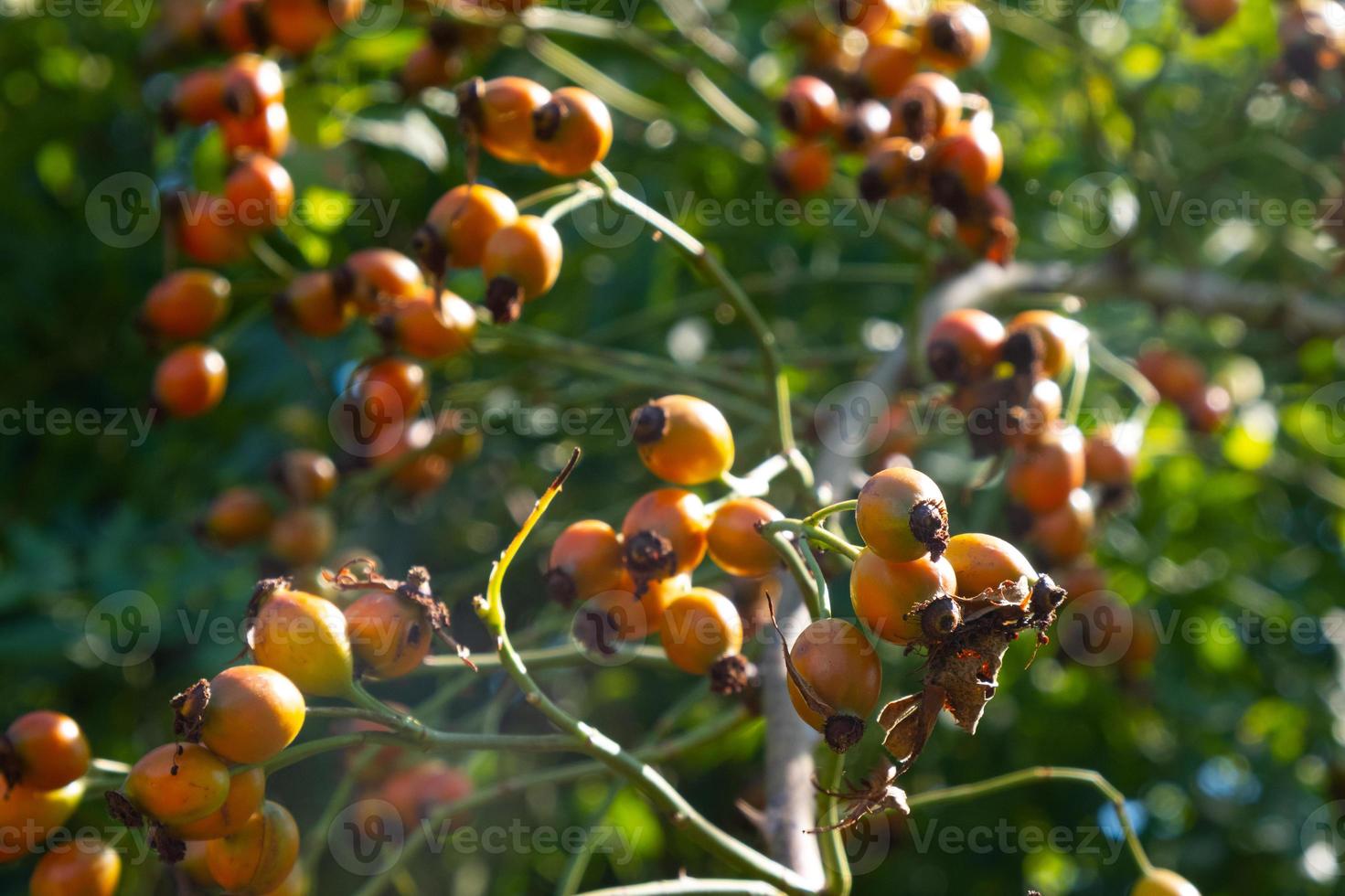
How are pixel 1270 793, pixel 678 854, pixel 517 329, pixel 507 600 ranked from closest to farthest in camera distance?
pixel 517 329 < pixel 507 600 < pixel 1270 793 < pixel 678 854

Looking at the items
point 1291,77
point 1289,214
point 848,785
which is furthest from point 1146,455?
point 848,785

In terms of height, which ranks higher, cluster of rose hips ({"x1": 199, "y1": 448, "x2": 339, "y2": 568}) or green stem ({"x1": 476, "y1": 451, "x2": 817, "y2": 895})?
green stem ({"x1": 476, "y1": 451, "x2": 817, "y2": 895})

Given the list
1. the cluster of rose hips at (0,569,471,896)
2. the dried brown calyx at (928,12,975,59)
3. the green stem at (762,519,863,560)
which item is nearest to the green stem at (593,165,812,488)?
the green stem at (762,519,863,560)

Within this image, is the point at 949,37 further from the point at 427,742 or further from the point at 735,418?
the point at 427,742

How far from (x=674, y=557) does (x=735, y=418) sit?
3.23 ft

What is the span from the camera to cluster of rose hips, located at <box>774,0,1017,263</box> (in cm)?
196

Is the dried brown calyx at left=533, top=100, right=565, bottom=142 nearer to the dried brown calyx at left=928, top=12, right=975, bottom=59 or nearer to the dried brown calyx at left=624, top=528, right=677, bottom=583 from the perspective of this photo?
the dried brown calyx at left=624, top=528, right=677, bottom=583

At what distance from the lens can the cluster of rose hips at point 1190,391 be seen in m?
2.75

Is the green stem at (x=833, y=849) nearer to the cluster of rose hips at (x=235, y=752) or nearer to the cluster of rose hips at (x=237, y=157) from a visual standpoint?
the cluster of rose hips at (x=235, y=752)

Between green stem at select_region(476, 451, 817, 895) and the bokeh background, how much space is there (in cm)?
121

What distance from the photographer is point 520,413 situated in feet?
8.71

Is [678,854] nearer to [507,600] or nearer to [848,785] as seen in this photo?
[507,600]

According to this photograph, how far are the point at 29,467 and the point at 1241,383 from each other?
119 inches

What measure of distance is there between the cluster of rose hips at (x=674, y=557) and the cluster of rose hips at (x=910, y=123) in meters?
0.67
